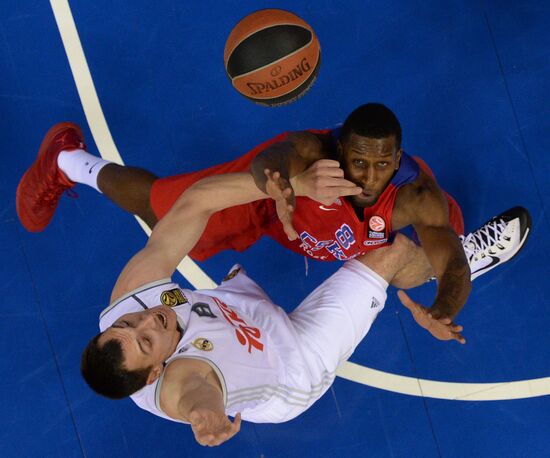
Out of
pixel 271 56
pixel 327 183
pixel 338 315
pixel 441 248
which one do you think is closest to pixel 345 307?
pixel 338 315

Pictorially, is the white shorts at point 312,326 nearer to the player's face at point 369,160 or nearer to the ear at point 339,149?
the player's face at point 369,160

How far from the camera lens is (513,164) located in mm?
4766

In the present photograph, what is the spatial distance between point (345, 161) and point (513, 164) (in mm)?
1844

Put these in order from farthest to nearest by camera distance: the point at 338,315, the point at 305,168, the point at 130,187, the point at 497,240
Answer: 1. the point at 497,240
2. the point at 130,187
3. the point at 338,315
4. the point at 305,168

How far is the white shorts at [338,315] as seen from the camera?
3.66m

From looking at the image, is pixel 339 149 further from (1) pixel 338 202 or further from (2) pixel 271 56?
(2) pixel 271 56

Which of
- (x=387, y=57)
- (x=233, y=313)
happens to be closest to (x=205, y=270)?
(x=233, y=313)

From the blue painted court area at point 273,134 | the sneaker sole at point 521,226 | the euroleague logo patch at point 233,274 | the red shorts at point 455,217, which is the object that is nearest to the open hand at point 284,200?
the euroleague logo patch at point 233,274

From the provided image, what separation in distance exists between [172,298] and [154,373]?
1.36 ft

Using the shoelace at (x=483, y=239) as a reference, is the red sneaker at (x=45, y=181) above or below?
above

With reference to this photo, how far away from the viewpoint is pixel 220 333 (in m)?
3.26

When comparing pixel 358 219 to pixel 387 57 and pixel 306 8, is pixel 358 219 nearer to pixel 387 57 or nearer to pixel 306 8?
pixel 387 57

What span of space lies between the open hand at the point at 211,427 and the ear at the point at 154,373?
438 millimetres

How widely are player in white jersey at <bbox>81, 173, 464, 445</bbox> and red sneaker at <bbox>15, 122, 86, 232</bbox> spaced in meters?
1.39
